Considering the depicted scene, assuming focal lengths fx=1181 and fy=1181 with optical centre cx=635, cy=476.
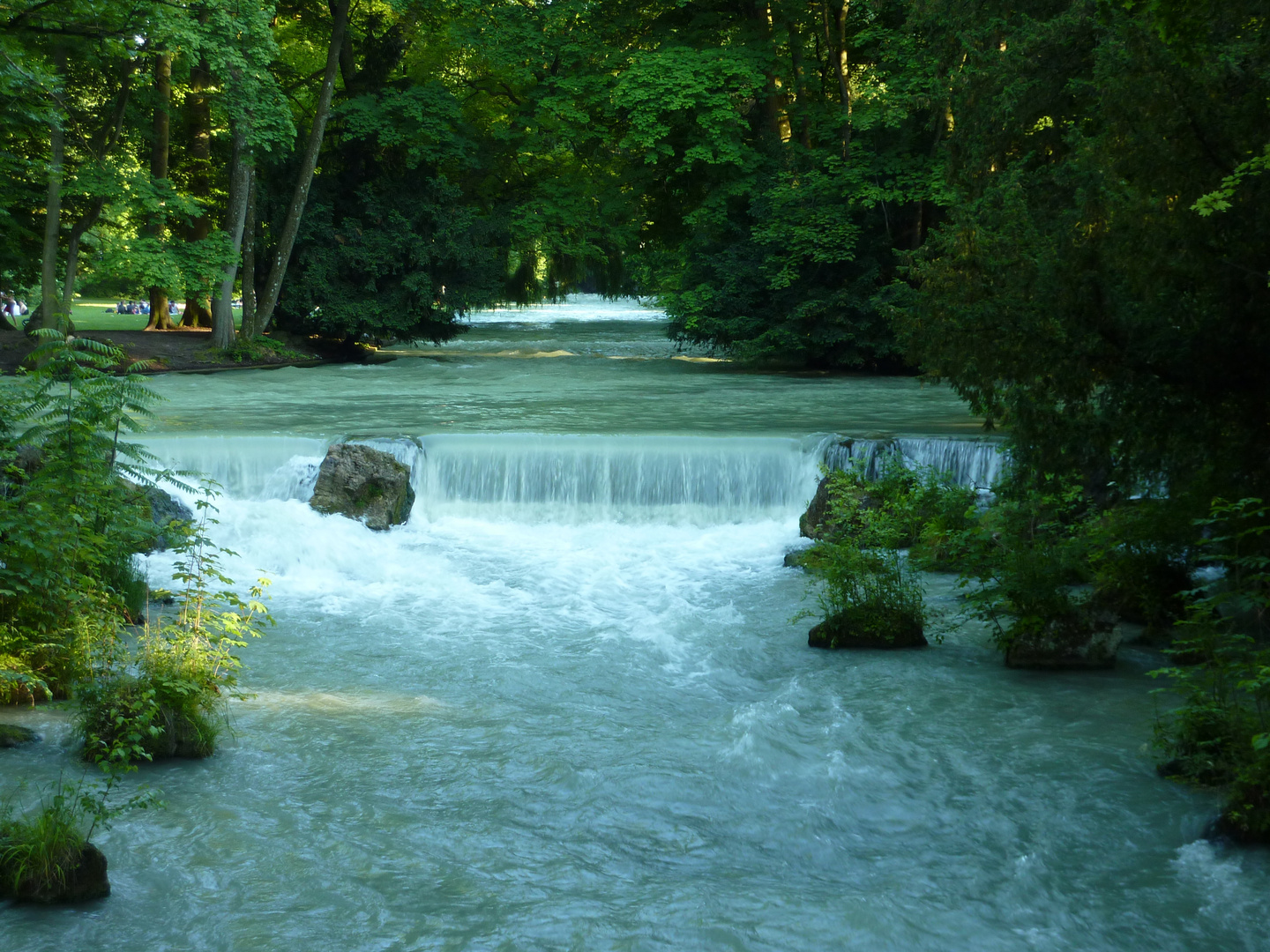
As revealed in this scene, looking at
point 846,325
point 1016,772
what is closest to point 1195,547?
point 1016,772

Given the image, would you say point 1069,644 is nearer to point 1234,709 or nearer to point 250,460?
point 1234,709

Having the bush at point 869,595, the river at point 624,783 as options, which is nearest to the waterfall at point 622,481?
the river at point 624,783

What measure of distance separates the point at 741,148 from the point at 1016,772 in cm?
2495

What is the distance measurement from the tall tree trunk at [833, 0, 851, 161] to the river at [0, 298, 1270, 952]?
55.1ft

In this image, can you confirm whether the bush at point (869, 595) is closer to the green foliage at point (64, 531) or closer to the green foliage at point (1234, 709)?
the green foliage at point (1234, 709)

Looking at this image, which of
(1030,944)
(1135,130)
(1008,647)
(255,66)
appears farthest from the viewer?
(255,66)

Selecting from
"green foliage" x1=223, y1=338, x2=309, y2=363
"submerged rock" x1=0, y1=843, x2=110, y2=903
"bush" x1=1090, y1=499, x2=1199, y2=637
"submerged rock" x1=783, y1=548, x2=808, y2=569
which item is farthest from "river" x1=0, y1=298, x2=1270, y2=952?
"green foliage" x1=223, y1=338, x2=309, y2=363

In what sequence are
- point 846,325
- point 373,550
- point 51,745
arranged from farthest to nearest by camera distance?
point 846,325 → point 373,550 → point 51,745

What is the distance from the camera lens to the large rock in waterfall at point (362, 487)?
1512 centimetres

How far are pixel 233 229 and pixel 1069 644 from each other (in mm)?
25013

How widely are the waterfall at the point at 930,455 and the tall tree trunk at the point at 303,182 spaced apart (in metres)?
19.0

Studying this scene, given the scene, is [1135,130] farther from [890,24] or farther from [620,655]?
[890,24]

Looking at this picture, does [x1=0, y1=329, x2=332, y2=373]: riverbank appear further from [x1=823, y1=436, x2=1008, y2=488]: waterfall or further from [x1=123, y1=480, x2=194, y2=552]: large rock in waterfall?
[x1=823, y1=436, x2=1008, y2=488]: waterfall

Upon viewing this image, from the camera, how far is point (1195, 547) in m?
9.42
